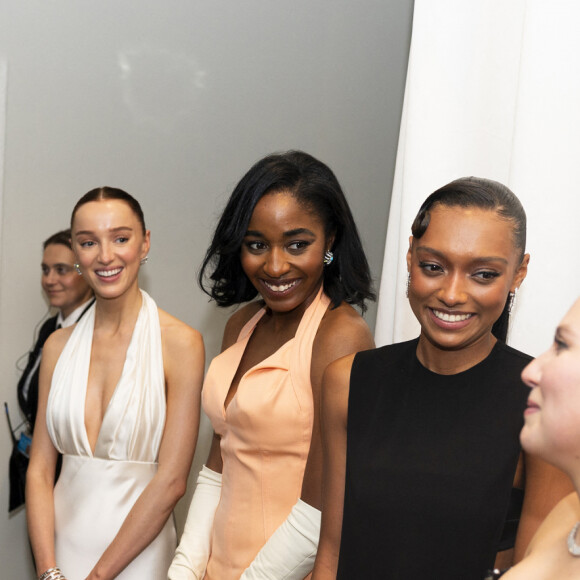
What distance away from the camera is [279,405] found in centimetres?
154

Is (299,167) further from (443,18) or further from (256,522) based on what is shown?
(256,522)

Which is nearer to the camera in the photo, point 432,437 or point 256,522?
point 432,437

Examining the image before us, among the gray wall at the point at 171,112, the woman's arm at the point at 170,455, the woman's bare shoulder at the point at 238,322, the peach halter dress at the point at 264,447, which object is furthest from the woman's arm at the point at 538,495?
the gray wall at the point at 171,112

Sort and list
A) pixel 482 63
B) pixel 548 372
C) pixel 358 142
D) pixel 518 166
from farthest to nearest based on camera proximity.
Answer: pixel 358 142, pixel 482 63, pixel 518 166, pixel 548 372

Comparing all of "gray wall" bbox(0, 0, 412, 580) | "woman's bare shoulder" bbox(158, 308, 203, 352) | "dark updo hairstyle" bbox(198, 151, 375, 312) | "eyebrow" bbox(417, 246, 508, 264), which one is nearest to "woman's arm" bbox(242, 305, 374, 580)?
"dark updo hairstyle" bbox(198, 151, 375, 312)

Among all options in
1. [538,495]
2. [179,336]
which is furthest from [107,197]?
[538,495]

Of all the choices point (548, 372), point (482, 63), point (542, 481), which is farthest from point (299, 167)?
point (548, 372)

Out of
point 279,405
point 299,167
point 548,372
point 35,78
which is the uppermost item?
point 35,78

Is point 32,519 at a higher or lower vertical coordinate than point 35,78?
lower

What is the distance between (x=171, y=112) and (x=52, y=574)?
1.68 metres

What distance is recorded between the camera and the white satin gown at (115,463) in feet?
6.25

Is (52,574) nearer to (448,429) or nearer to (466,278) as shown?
(448,429)

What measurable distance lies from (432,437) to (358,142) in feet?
6.77

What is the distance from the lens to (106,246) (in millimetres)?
1937
